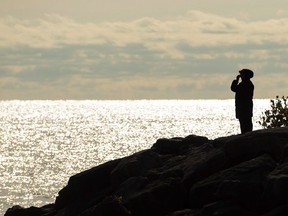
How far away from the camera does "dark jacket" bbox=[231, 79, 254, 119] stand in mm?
35406

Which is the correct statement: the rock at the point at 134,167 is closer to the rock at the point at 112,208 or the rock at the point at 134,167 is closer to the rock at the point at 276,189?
the rock at the point at 112,208

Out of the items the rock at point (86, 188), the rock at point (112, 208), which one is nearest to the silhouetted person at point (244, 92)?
the rock at point (86, 188)

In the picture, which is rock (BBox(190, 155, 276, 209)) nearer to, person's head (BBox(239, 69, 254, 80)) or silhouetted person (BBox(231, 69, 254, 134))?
silhouetted person (BBox(231, 69, 254, 134))

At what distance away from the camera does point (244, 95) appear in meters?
35.5

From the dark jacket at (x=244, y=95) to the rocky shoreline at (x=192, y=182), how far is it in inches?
108

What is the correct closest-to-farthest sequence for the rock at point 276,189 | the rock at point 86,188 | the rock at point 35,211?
the rock at point 276,189 < the rock at point 86,188 < the rock at point 35,211

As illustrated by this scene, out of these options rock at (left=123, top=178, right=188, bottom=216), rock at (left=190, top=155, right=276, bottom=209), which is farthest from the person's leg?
rock at (left=123, top=178, right=188, bottom=216)

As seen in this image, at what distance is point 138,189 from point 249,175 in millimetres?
5462

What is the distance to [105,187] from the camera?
116 feet

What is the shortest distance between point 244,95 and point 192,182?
22.3 ft

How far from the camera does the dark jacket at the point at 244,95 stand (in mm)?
35406

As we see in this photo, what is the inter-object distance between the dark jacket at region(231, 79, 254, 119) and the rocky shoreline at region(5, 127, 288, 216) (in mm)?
2750

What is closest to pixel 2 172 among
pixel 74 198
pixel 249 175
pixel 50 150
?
pixel 50 150

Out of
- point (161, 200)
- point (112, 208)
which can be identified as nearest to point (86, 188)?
point (112, 208)
